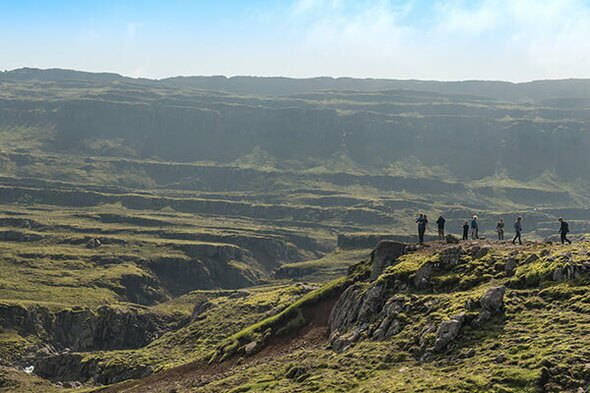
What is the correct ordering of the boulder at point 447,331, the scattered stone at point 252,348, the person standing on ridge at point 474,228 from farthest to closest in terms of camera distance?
the person standing on ridge at point 474,228, the scattered stone at point 252,348, the boulder at point 447,331

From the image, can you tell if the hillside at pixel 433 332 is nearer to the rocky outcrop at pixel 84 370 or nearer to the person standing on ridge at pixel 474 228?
the person standing on ridge at pixel 474 228

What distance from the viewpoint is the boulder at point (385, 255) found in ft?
271

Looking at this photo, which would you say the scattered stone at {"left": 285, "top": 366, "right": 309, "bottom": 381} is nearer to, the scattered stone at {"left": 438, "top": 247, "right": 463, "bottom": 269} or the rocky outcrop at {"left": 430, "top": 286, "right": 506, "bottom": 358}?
the rocky outcrop at {"left": 430, "top": 286, "right": 506, "bottom": 358}

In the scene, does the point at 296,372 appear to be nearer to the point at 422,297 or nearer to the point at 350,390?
the point at 350,390

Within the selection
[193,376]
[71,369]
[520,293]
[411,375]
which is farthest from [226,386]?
[71,369]

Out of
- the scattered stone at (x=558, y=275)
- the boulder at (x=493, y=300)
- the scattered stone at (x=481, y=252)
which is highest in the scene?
the scattered stone at (x=558, y=275)

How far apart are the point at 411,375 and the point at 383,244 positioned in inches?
1328

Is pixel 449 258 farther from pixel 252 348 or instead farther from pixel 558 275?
pixel 252 348

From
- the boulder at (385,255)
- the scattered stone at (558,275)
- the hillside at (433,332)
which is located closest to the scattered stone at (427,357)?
the hillside at (433,332)

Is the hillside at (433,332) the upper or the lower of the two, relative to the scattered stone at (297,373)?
upper

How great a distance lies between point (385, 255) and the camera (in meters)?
83.6

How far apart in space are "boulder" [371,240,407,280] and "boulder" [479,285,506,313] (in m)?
24.2

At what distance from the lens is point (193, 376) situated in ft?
276

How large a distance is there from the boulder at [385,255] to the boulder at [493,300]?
954 inches
